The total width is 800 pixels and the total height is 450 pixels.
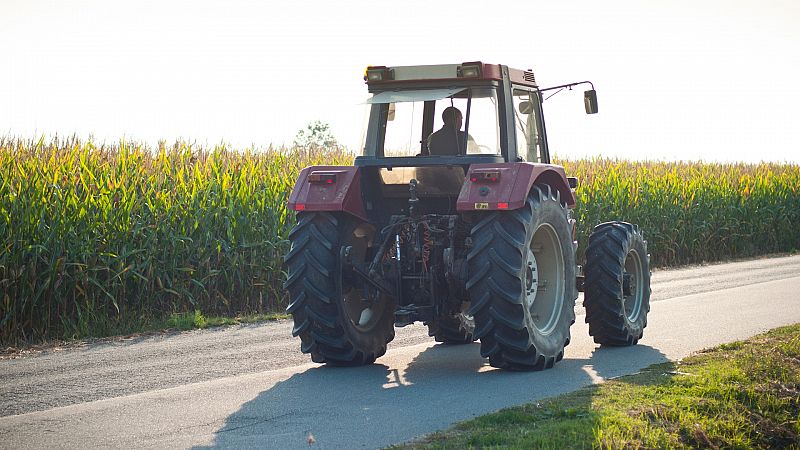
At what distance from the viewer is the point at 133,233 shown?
1282cm

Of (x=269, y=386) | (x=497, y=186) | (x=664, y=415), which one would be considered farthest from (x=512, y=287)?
(x=269, y=386)

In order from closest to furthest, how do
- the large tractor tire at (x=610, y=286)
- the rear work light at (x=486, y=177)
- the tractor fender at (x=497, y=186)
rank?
1. the tractor fender at (x=497, y=186)
2. the rear work light at (x=486, y=177)
3. the large tractor tire at (x=610, y=286)

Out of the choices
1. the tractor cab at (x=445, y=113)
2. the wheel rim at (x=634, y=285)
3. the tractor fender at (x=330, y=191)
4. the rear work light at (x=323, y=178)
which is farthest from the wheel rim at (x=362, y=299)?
the wheel rim at (x=634, y=285)

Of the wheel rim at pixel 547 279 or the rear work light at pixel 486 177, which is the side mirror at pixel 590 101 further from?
the rear work light at pixel 486 177

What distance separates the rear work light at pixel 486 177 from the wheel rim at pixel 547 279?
0.90m

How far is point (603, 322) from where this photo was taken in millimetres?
9836

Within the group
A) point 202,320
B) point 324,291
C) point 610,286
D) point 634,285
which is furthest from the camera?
point 202,320

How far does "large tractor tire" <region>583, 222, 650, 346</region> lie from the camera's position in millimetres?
9719

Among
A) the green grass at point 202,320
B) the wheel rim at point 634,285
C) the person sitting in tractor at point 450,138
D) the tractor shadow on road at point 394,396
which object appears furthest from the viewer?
the green grass at point 202,320

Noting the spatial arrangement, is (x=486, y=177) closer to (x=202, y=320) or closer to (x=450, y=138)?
(x=450, y=138)

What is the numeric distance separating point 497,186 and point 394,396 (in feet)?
6.24

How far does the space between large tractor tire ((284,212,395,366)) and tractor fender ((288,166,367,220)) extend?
0.15m

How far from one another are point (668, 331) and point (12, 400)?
6840mm

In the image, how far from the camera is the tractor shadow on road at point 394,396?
6270mm
